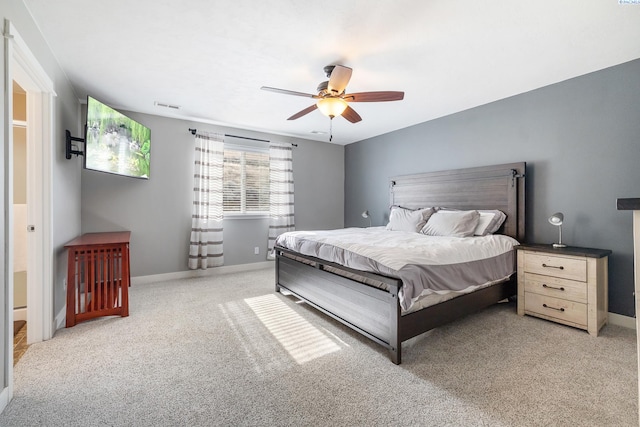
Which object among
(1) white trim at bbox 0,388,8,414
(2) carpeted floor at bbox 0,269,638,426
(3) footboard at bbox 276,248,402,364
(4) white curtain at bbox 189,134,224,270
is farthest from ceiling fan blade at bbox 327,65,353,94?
Result: (1) white trim at bbox 0,388,8,414

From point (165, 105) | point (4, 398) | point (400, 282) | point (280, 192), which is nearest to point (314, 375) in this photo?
point (400, 282)

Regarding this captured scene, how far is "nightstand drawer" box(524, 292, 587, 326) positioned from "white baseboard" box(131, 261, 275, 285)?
384 cm

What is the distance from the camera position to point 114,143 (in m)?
3.20

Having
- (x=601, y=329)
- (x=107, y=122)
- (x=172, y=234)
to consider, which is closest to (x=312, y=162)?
(x=172, y=234)

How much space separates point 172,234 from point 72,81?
7.24ft

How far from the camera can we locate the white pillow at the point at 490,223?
3.32 m

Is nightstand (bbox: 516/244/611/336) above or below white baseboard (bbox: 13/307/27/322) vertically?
above

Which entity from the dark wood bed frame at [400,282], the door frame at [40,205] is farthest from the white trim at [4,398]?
the dark wood bed frame at [400,282]

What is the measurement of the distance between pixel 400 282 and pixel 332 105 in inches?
68.8

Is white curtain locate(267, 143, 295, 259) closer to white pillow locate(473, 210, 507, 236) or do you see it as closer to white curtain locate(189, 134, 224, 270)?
white curtain locate(189, 134, 224, 270)

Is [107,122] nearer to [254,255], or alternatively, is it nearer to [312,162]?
[254,255]

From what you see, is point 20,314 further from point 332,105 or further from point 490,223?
point 490,223

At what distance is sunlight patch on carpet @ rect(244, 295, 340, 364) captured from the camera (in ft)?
7.13

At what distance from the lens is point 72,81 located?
3.05 metres
